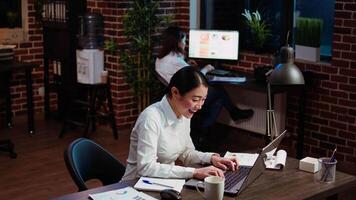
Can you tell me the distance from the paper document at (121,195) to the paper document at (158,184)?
6 centimetres

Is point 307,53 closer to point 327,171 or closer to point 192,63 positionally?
point 192,63

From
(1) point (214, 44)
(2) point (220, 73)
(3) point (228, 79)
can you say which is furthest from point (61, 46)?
(3) point (228, 79)

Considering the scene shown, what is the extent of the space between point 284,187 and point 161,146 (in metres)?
0.64

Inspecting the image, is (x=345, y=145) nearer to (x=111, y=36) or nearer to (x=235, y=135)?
(x=235, y=135)

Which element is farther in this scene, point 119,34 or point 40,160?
point 119,34

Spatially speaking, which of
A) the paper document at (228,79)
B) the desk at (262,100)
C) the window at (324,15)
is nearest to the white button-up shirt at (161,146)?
the desk at (262,100)

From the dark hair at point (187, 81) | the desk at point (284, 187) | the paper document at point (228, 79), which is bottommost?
the desk at point (284, 187)

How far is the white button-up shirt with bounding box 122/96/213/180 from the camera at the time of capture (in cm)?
249

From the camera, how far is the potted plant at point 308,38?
4836 mm

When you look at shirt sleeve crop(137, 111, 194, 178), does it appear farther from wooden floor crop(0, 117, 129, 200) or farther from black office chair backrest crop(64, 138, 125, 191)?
wooden floor crop(0, 117, 129, 200)

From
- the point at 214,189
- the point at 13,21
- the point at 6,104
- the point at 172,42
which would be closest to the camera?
the point at 214,189

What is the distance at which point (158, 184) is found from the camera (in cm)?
237

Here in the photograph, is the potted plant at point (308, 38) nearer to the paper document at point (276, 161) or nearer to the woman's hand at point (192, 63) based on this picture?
the woman's hand at point (192, 63)

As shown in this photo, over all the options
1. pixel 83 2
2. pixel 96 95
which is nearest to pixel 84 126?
pixel 96 95
